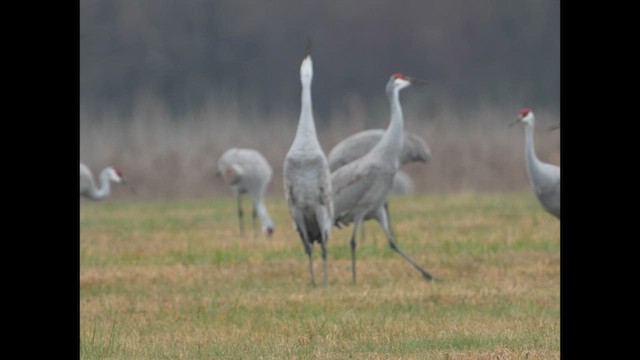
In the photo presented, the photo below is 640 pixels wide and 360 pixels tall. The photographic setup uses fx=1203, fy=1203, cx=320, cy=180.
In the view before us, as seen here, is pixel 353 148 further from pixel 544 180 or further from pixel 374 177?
pixel 544 180

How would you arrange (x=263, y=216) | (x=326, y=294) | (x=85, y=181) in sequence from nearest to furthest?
(x=326, y=294), (x=263, y=216), (x=85, y=181)

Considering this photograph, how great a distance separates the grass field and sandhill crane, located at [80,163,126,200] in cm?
127

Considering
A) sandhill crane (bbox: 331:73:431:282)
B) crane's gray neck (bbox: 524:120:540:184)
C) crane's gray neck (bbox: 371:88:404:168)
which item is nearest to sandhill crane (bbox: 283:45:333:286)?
sandhill crane (bbox: 331:73:431:282)

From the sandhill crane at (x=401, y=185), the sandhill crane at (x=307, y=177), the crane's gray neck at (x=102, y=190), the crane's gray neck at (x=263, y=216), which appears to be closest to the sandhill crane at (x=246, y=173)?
the crane's gray neck at (x=263, y=216)

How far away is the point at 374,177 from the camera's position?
1072 cm

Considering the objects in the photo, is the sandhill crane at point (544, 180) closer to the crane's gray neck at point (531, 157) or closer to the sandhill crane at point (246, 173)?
the crane's gray neck at point (531, 157)

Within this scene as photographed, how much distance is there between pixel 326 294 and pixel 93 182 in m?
10.5

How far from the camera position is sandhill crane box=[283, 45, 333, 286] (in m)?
9.71

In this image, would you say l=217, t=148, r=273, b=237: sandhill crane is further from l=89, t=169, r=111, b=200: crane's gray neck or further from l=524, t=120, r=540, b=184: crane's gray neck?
l=524, t=120, r=540, b=184: crane's gray neck

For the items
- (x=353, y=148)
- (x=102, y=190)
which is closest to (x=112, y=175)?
(x=102, y=190)
